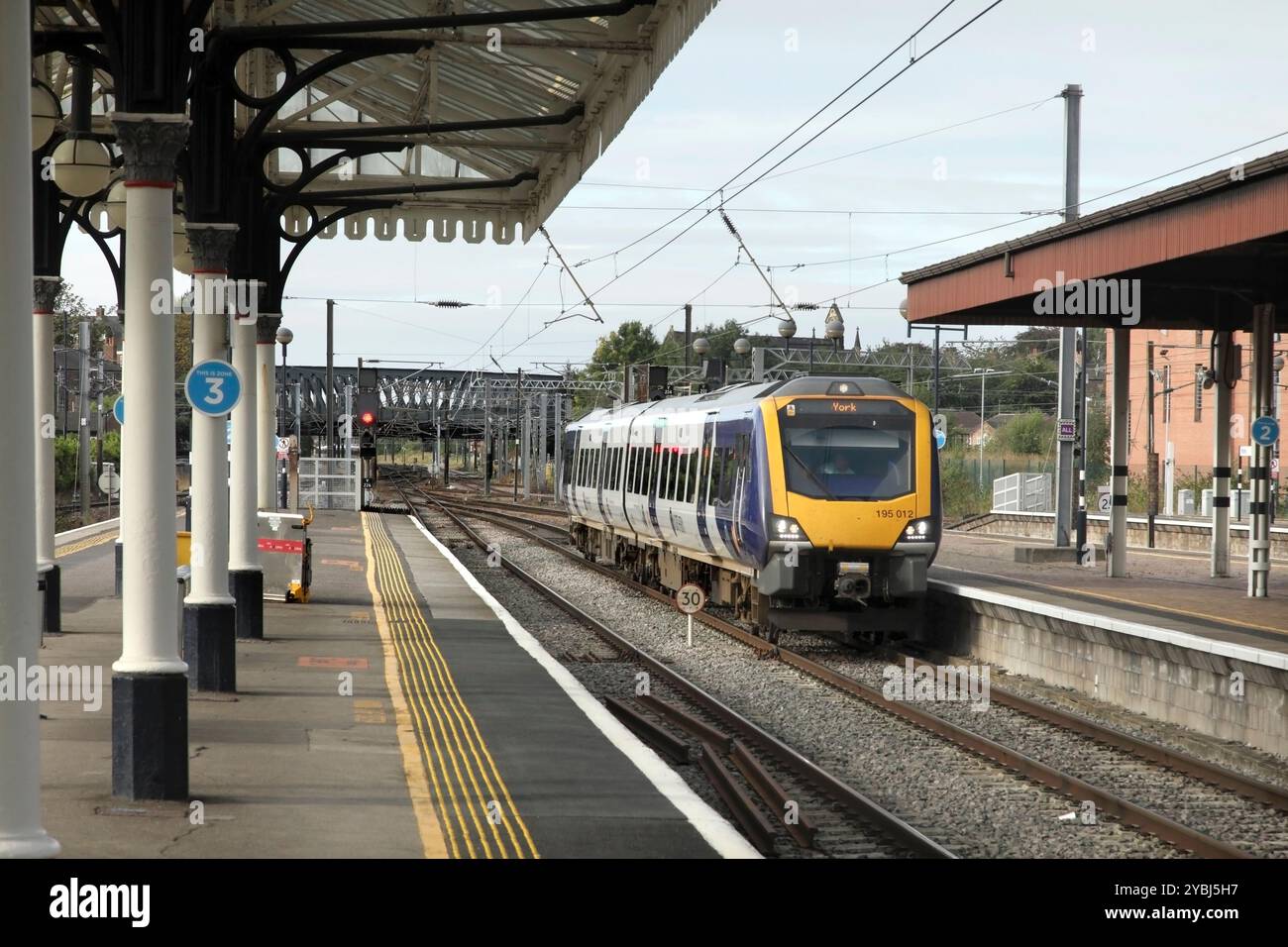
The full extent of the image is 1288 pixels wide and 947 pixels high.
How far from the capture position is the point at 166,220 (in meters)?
9.30

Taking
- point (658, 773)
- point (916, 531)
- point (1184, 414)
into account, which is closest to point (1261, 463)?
point (916, 531)

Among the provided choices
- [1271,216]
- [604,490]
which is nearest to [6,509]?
[1271,216]

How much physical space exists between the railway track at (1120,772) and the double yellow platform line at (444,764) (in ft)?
13.2

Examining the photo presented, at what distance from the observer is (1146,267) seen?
1862 centimetres

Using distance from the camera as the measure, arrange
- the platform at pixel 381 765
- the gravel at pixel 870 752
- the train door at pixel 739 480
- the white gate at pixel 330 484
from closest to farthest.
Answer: the platform at pixel 381 765 → the gravel at pixel 870 752 → the train door at pixel 739 480 → the white gate at pixel 330 484

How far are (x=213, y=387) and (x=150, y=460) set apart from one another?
115 inches

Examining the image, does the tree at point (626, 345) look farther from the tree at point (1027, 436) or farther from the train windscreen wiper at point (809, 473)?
the train windscreen wiper at point (809, 473)

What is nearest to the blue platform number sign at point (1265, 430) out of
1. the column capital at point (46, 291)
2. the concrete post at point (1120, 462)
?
the concrete post at point (1120, 462)

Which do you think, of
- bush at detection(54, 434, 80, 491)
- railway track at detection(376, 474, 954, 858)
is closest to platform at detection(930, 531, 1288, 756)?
railway track at detection(376, 474, 954, 858)

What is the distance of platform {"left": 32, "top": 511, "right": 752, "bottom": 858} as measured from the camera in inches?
319

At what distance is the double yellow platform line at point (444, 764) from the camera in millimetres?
8141

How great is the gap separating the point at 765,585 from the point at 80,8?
9.65 metres

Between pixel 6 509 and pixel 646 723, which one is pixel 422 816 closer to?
pixel 6 509

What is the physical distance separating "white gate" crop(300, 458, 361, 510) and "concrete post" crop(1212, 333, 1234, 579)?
102 ft
